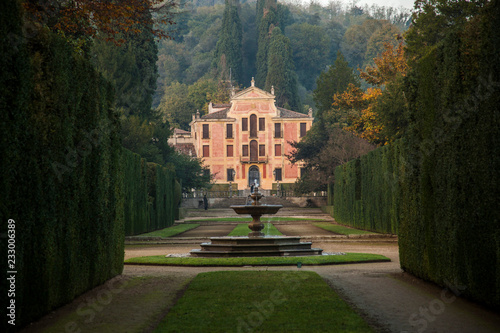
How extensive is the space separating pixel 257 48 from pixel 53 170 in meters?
105

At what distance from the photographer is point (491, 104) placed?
7.12 meters

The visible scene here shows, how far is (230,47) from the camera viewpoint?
96750 mm

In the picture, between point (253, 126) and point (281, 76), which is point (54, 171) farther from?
point (281, 76)

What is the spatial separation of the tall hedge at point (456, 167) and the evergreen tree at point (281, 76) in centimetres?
7402

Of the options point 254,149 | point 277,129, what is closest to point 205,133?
point 254,149

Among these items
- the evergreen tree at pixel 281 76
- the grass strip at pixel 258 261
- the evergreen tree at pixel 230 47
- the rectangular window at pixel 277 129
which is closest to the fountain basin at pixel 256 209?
the grass strip at pixel 258 261

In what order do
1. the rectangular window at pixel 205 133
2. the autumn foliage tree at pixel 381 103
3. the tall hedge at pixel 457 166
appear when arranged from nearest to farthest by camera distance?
the tall hedge at pixel 457 166 → the autumn foliage tree at pixel 381 103 → the rectangular window at pixel 205 133

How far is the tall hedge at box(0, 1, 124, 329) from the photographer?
6164mm

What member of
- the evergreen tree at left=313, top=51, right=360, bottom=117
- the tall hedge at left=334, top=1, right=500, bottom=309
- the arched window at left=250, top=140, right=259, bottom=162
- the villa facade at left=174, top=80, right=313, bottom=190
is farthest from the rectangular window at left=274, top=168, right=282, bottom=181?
the tall hedge at left=334, top=1, right=500, bottom=309

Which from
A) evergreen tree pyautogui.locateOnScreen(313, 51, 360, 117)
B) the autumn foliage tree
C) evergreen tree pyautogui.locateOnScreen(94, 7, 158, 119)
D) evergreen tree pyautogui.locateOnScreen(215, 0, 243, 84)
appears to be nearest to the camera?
the autumn foliage tree

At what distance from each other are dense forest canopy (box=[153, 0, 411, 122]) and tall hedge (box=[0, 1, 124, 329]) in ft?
250

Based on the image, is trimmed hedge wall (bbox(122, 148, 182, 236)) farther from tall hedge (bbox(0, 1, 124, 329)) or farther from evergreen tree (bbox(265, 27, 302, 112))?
evergreen tree (bbox(265, 27, 302, 112))

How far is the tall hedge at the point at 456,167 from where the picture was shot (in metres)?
7.09

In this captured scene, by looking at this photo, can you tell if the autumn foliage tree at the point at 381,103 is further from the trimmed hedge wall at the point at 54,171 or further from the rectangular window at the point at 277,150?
the rectangular window at the point at 277,150
